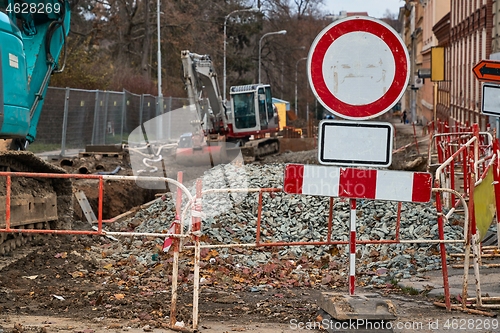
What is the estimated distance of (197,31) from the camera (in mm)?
51281

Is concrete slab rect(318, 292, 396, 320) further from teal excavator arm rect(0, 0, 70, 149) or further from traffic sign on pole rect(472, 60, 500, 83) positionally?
teal excavator arm rect(0, 0, 70, 149)

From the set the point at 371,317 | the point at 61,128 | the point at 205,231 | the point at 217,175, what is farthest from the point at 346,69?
the point at 61,128

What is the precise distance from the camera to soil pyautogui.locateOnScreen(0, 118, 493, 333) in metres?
6.98

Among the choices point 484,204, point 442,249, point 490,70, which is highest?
point 490,70

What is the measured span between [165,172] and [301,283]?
1630 centimetres

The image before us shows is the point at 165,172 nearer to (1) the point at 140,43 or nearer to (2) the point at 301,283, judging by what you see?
(2) the point at 301,283

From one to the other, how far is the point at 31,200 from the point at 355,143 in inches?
269

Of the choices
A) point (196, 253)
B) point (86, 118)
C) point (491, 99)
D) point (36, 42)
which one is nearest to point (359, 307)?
point (196, 253)

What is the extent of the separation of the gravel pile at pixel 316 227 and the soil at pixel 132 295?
29.9 inches

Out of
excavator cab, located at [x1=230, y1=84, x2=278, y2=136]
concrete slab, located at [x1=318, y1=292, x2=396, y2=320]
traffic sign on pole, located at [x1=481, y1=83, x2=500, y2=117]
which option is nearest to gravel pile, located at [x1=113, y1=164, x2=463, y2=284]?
traffic sign on pole, located at [x1=481, y1=83, x2=500, y2=117]

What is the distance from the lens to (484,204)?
862 centimetres

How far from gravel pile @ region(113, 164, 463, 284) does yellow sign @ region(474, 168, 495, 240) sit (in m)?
1.31

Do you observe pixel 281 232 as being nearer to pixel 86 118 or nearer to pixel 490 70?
pixel 490 70

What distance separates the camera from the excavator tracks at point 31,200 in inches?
425
